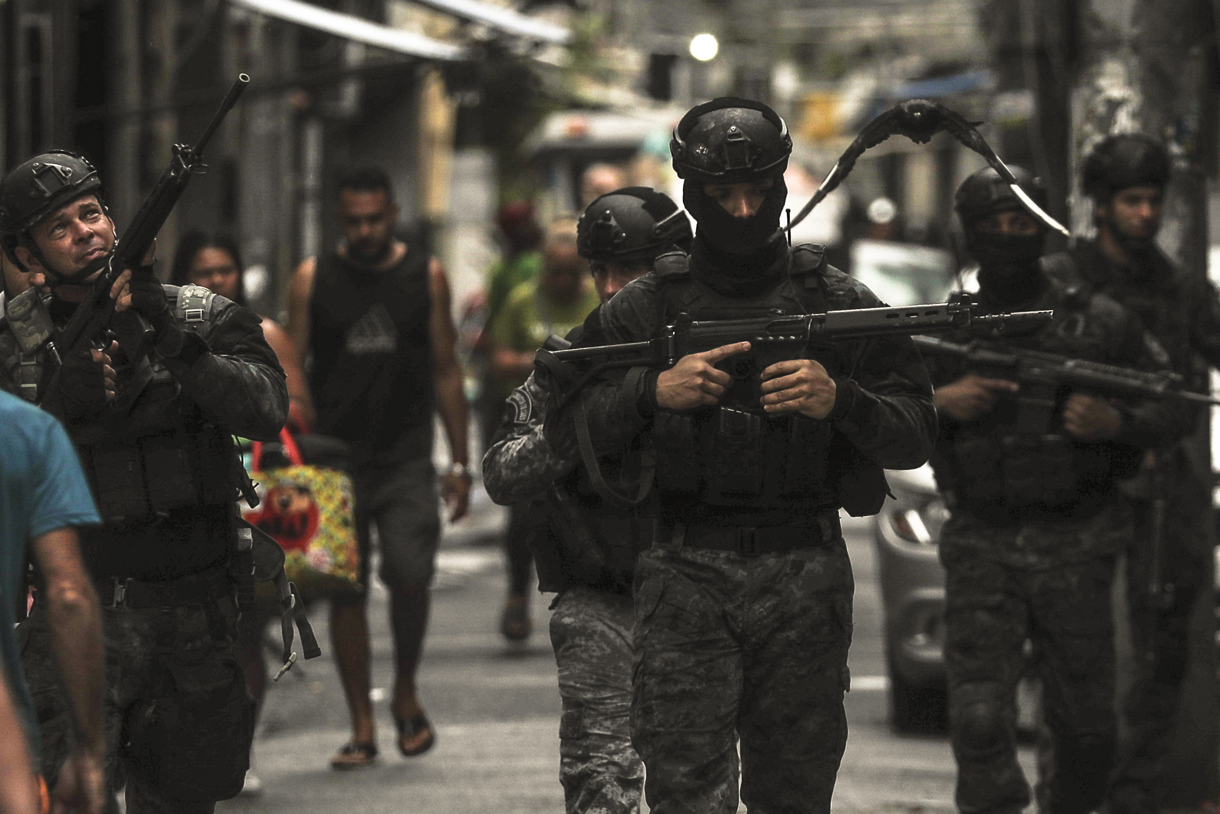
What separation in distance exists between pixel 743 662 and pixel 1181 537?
270 centimetres

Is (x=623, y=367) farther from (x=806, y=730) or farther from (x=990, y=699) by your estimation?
(x=990, y=699)

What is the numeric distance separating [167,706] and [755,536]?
1378 mm

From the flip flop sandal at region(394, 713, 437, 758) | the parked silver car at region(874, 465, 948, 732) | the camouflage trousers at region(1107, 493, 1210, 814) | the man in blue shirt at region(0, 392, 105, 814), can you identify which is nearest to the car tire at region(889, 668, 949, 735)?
the parked silver car at region(874, 465, 948, 732)

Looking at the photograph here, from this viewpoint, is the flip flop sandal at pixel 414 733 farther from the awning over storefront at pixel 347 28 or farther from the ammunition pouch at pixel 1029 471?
the awning over storefront at pixel 347 28

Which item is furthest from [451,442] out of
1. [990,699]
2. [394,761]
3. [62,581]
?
[62,581]

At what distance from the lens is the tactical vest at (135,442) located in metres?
4.71

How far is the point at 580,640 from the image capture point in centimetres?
516

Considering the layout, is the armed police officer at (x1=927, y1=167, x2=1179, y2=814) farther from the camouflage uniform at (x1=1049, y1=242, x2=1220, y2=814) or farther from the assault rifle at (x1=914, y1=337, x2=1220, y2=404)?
the camouflage uniform at (x1=1049, y1=242, x2=1220, y2=814)

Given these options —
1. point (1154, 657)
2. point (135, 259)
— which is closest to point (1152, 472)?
point (1154, 657)

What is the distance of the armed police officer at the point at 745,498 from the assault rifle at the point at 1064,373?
1.44m

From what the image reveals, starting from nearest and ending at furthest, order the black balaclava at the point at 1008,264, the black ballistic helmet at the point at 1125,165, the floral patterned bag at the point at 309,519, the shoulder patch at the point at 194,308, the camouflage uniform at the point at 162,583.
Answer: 1. the camouflage uniform at the point at 162,583
2. the shoulder patch at the point at 194,308
3. the black balaclava at the point at 1008,264
4. the black ballistic helmet at the point at 1125,165
5. the floral patterned bag at the point at 309,519

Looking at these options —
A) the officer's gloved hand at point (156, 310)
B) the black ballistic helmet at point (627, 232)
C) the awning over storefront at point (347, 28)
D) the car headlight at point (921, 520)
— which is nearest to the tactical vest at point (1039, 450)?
the black ballistic helmet at point (627, 232)

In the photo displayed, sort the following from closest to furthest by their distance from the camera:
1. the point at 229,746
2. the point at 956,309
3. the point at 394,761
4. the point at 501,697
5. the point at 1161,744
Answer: the point at 956,309 < the point at 229,746 < the point at 1161,744 < the point at 394,761 < the point at 501,697

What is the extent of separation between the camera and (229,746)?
479 centimetres
